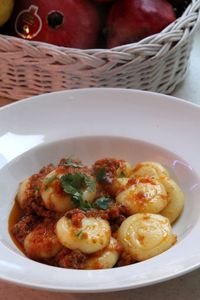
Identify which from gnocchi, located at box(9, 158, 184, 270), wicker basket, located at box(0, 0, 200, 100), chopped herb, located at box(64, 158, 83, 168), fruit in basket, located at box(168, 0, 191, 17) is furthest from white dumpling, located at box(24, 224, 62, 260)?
fruit in basket, located at box(168, 0, 191, 17)

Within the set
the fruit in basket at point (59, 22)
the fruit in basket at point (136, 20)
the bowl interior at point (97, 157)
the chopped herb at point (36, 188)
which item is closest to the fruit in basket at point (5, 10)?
the fruit in basket at point (59, 22)

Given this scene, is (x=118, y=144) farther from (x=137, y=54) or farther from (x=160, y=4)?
(x=160, y=4)

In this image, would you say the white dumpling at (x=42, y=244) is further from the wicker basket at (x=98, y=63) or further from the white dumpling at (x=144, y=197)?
the wicker basket at (x=98, y=63)

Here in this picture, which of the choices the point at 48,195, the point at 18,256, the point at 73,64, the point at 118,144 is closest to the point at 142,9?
the point at 73,64

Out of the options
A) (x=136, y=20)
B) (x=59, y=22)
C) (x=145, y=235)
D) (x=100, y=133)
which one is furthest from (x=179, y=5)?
(x=145, y=235)

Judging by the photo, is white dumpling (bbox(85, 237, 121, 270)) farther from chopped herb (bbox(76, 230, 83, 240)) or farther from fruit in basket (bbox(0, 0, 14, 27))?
fruit in basket (bbox(0, 0, 14, 27))
